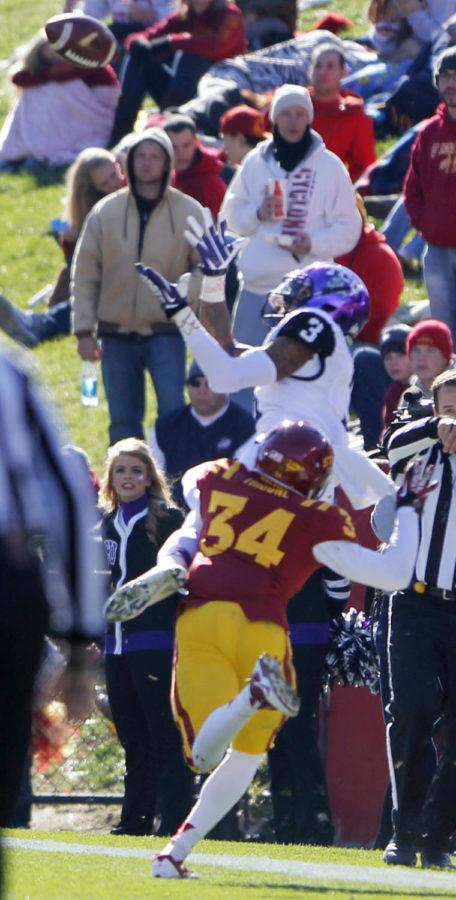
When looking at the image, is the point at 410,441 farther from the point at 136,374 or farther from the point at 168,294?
the point at 136,374

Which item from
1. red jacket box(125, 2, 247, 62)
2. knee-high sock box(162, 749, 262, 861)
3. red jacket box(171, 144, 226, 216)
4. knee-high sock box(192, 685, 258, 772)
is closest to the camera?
knee-high sock box(192, 685, 258, 772)

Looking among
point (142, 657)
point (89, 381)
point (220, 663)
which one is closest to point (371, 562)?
point (220, 663)

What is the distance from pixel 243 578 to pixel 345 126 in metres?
6.43

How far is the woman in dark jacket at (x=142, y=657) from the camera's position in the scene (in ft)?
27.0

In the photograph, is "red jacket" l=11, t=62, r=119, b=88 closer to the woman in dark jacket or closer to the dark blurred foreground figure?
the woman in dark jacket

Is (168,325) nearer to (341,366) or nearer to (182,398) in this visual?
(182,398)

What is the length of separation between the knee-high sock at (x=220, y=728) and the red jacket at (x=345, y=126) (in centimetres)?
666

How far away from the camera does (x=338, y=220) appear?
32.3ft

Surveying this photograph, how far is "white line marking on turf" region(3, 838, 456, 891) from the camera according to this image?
6.04m

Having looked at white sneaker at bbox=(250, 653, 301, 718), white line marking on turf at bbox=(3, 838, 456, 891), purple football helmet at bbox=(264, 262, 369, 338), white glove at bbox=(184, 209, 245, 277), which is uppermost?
white glove at bbox=(184, 209, 245, 277)

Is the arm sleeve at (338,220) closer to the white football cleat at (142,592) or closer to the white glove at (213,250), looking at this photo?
the white glove at (213,250)

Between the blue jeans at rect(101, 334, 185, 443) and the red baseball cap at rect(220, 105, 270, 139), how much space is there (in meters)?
2.71

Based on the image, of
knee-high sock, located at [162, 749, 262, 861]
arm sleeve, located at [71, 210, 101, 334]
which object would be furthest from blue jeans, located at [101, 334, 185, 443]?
knee-high sock, located at [162, 749, 262, 861]

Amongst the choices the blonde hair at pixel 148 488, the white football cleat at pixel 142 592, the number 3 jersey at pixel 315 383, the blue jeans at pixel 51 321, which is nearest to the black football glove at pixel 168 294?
the number 3 jersey at pixel 315 383
